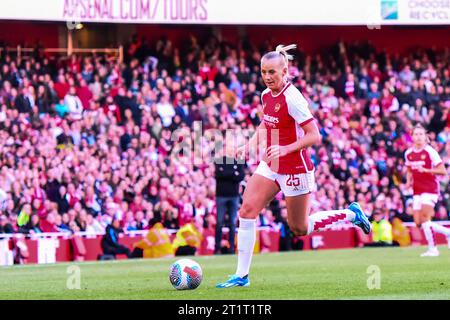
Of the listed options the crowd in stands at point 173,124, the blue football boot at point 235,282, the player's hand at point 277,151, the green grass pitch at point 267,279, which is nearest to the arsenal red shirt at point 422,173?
the green grass pitch at point 267,279

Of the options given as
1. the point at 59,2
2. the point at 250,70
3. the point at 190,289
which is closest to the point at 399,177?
the point at 250,70

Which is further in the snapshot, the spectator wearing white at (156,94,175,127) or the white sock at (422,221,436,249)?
the spectator wearing white at (156,94,175,127)

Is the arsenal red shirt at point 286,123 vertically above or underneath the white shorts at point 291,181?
above

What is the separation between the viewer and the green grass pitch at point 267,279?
11.0 meters

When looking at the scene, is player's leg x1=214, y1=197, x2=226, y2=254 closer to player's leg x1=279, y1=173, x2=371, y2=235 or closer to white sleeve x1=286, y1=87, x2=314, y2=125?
player's leg x1=279, y1=173, x2=371, y2=235

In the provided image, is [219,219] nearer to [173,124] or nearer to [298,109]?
[173,124]

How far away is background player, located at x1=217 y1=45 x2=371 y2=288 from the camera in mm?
11539

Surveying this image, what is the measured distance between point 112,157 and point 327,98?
788 cm

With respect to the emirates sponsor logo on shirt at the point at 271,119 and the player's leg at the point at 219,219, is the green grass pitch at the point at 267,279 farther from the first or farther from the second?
the player's leg at the point at 219,219

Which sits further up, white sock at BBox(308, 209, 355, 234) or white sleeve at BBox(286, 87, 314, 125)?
white sleeve at BBox(286, 87, 314, 125)

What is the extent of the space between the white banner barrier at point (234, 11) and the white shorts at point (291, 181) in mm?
16289

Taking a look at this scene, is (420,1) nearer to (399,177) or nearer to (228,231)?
(399,177)

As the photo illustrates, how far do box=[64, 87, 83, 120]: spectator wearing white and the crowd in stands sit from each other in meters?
0.03

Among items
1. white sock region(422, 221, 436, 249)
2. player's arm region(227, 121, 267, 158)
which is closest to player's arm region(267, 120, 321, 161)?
player's arm region(227, 121, 267, 158)
